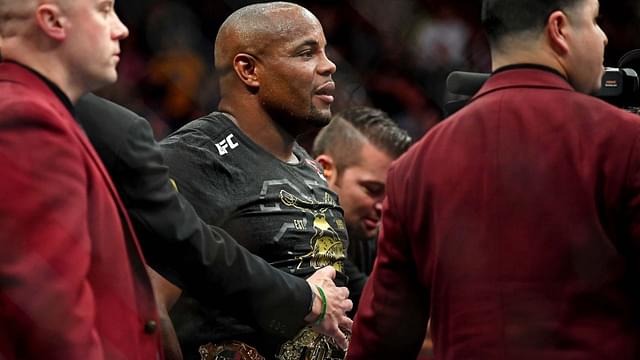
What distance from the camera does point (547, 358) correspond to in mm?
1504

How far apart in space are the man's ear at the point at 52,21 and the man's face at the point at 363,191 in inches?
71.7

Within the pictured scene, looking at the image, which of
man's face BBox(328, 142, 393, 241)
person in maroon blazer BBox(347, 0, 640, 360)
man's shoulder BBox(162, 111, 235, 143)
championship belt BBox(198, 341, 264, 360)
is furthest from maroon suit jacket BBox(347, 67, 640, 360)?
man's face BBox(328, 142, 393, 241)

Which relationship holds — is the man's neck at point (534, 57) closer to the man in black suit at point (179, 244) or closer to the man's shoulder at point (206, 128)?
the man in black suit at point (179, 244)

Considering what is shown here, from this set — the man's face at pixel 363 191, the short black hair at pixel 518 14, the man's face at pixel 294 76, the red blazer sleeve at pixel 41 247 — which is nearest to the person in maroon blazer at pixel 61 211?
the red blazer sleeve at pixel 41 247

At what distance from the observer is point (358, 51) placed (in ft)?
12.5

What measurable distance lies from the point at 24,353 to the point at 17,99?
316 millimetres

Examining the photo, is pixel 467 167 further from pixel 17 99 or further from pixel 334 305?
pixel 17 99

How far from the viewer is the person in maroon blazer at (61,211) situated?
4.06ft

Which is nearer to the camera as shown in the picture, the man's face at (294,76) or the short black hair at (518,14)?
the short black hair at (518,14)

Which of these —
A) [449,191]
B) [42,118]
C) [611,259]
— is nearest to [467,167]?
[449,191]

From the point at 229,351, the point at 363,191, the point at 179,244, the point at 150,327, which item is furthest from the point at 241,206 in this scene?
the point at 363,191

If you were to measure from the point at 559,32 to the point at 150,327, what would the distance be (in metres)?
0.77

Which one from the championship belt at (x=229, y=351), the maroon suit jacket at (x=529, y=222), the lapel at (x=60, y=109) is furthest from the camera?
the championship belt at (x=229, y=351)

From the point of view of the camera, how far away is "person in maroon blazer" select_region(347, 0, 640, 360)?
1492 mm
